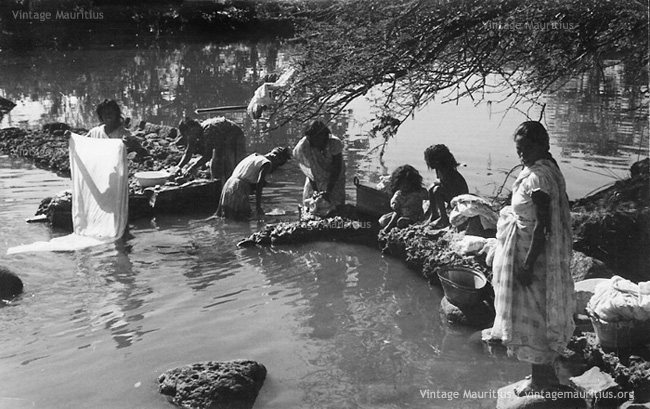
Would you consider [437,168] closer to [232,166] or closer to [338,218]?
[338,218]

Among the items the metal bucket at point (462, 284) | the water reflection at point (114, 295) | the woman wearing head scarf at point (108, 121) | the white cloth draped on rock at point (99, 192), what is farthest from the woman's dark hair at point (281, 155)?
the metal bucket at point (462, 284)

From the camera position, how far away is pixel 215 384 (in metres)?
5.12

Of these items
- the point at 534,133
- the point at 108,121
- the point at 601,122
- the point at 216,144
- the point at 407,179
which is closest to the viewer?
the point at 534,133

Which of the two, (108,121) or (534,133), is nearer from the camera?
(534,133)

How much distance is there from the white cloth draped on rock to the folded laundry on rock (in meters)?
5.66

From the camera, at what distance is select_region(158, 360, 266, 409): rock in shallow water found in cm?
509

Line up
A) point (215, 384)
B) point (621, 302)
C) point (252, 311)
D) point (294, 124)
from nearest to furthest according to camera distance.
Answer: point (621, 302), point (215, 384), point (252, 311), point (294, 124)

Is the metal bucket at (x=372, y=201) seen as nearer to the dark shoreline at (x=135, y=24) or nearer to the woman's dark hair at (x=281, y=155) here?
the woman's dark hair at (x=281, y=155)

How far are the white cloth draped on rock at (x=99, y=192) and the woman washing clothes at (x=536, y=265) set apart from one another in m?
5.41

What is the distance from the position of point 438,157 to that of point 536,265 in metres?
3.20

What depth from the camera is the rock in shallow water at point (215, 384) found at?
Answer: 5086 millimetres

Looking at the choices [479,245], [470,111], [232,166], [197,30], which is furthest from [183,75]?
[479,245]

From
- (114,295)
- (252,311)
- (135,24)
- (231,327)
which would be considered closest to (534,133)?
(231,327)

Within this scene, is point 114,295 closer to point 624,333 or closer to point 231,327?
point 231,327
